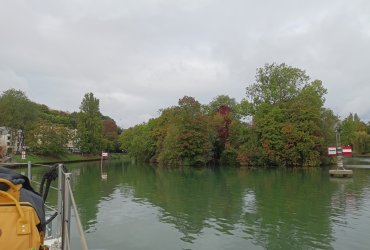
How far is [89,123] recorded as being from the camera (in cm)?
8531

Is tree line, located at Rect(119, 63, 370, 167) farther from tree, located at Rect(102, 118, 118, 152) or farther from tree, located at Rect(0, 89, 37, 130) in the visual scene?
tree, located at Rect(102, 118, 118, 152)

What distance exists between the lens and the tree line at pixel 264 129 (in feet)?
156

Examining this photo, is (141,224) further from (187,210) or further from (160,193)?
(160,193)

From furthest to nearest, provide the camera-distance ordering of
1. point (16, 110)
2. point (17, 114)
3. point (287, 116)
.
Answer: point (17, 114) → point (16, 110) → point (287, 116)

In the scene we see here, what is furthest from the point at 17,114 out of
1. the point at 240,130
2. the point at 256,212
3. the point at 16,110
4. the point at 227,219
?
the point at 227,219

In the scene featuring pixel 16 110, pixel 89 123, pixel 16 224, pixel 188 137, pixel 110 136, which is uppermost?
pixel 16 110

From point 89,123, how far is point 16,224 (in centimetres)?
8581

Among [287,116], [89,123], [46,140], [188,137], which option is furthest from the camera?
[89,123]

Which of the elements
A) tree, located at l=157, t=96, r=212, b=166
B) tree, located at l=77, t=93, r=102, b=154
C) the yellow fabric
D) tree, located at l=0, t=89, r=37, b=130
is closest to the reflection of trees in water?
the yellow fabric

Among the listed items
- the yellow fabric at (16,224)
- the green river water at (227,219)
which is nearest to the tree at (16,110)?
the green river water at (227,219)

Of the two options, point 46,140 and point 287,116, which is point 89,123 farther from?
point 287,116

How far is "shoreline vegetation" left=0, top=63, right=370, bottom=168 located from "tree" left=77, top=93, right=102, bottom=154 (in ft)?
31.4

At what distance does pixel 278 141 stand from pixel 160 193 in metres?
29.8

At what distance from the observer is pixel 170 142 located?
55.8 metres
